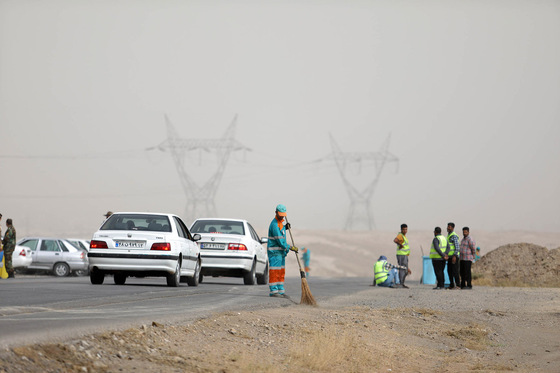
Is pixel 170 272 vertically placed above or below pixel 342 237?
below

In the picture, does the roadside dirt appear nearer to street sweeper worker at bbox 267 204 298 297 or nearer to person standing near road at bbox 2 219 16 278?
street sweeper worker at bbox 267 204 298 297

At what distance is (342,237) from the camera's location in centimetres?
13262

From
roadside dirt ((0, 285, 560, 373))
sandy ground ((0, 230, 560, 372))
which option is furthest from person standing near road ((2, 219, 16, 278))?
A: roadside dirt ((0, 285, 560, 373))

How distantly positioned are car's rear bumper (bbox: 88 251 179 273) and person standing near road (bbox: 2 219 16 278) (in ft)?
32.2

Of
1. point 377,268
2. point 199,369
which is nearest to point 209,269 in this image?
point 377,268

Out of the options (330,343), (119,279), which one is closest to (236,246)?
(119,279)

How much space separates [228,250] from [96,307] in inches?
445

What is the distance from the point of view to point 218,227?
27375 mm

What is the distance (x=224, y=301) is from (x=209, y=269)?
8.29 meters

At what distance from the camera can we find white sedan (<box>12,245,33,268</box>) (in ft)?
123

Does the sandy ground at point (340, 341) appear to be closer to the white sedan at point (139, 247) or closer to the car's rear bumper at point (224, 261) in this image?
the car's rear bumper at point (224, 261)

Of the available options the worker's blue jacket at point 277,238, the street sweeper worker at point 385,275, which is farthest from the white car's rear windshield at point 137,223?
the street sweeper worker at point 385,275

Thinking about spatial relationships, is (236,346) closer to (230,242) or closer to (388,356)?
(388,356)

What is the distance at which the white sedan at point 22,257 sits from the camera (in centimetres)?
3759
